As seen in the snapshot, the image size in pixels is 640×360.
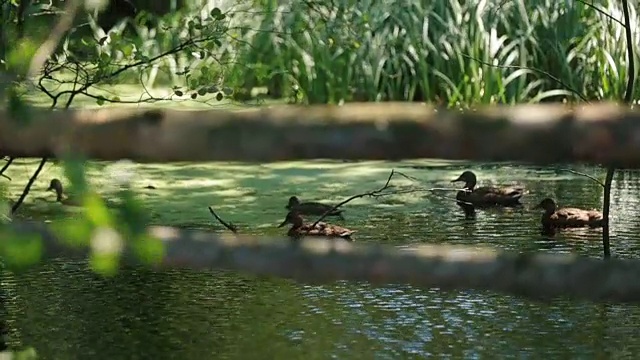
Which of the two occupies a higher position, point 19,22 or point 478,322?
point 19,22

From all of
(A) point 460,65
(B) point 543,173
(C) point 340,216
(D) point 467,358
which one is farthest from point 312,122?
(A) point 460,65

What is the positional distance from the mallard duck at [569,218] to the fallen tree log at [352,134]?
14.4 feet

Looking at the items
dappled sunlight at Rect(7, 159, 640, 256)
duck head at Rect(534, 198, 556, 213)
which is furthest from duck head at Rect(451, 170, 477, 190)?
duck head at Rect(534, 198, 556, 213)

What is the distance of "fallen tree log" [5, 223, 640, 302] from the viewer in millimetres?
1086

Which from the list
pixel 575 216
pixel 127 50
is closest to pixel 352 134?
pixel 127 50

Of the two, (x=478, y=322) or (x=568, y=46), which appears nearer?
(x=478, y=322)

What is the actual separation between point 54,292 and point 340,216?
5.84 feet

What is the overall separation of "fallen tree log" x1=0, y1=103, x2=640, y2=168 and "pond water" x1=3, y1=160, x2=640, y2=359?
8.17 ft

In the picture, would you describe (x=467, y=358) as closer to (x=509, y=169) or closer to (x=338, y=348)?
(x=338, y=348)

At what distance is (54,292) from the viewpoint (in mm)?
4379

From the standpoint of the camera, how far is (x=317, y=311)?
4.10m

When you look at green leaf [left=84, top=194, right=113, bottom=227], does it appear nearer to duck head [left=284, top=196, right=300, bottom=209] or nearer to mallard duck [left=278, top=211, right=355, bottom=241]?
mallard duck [left=278, top=211, right=355, bottom=241]

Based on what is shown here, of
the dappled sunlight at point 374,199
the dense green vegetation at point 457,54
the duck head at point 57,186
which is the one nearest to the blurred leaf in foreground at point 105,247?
the dappled sunlight at point 374,199

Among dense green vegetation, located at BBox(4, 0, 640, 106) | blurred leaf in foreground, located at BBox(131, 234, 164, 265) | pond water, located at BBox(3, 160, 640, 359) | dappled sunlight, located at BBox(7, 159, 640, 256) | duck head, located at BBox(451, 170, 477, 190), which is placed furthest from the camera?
dense green vegetation, located at BBox(4, 0, 640, 106)
